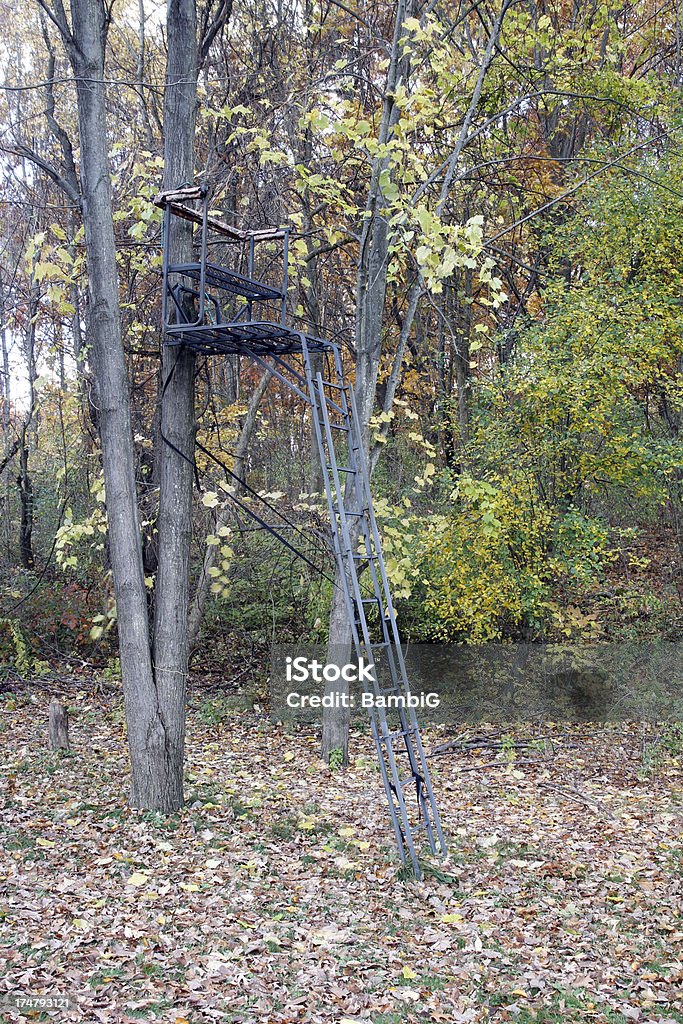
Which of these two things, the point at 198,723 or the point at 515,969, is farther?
the point at 198,723

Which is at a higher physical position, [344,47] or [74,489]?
[344,47]

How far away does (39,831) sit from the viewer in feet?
18.3

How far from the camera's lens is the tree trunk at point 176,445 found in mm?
6086

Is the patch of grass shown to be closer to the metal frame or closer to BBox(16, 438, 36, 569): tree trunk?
the metal frame

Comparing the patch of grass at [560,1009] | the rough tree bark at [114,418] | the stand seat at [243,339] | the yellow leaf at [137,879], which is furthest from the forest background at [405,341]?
the patch of grass at [560,1009]

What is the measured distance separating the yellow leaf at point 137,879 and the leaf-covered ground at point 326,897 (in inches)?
1.7

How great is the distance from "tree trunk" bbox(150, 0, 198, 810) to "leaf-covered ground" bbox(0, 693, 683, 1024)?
0.92 metres

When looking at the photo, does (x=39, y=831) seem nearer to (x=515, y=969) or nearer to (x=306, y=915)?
(x=306, y=915)

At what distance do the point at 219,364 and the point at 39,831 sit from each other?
620 centimetres

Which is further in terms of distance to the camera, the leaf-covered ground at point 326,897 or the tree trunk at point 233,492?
the tree trunk at point 233,492

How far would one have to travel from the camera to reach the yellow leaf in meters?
4.91

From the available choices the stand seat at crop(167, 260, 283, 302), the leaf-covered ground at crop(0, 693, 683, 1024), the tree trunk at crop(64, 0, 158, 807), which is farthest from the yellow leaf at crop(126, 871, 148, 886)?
the stand seat at crop(167, 260, 283, 302)

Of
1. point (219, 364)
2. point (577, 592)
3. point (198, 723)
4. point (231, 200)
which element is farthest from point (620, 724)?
point (231, 200)

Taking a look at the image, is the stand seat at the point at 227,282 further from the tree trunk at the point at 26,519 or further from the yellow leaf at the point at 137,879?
the tree trunk at the point at 26,519
